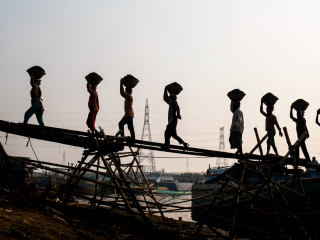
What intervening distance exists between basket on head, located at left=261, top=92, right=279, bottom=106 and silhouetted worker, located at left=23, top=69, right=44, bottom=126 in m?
7.57

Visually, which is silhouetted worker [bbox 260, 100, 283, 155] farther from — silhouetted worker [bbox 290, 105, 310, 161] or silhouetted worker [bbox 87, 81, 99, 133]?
silhouetted worker [bbox 87, 81, 99, 133]

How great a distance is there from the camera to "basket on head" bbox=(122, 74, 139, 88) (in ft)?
32.3

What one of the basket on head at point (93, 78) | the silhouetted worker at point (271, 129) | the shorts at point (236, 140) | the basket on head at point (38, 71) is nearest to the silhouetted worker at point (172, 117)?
the shorts at point (236, 140)

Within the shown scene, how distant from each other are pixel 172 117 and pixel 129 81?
1.76 m

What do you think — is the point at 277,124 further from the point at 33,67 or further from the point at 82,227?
the point at 33,67

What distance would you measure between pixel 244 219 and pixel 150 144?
585 inches

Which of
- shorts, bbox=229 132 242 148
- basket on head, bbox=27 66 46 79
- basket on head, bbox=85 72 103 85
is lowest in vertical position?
shorts, bbox=229 132 242 148

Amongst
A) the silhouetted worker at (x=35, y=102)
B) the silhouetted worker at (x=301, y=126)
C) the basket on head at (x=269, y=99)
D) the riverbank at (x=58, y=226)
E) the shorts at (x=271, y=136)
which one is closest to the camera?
the riverbank at (x=58, y=226)

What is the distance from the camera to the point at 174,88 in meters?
10.0

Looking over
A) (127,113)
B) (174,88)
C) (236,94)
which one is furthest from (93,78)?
(236,94)

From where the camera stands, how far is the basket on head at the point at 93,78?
1022 centimetres

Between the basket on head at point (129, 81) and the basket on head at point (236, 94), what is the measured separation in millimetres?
3115

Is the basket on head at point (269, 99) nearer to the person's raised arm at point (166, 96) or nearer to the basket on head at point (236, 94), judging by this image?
the basket on head at point (236, 94)

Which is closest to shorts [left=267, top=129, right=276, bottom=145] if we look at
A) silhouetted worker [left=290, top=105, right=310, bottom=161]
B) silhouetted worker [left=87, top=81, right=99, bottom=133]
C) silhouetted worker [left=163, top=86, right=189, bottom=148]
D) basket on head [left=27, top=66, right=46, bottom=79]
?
silhouetted worker [left=290, top=105, right=310, bottom=161]
